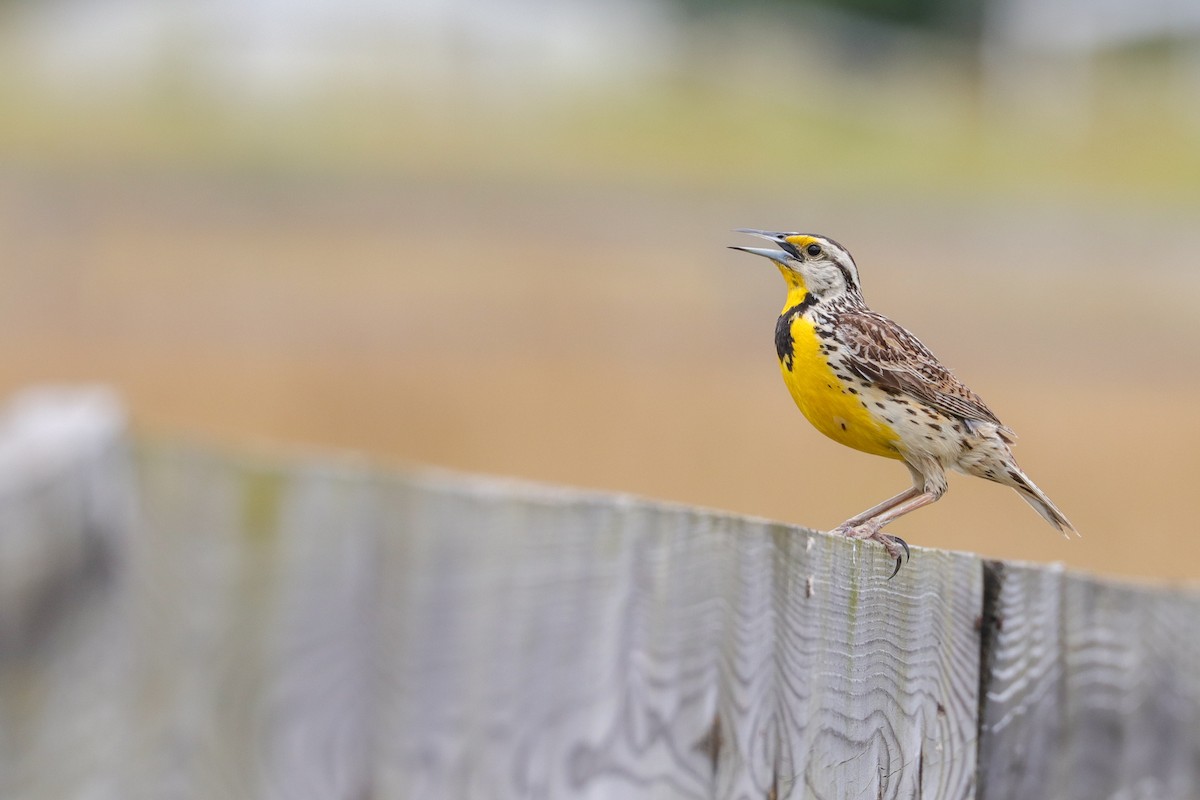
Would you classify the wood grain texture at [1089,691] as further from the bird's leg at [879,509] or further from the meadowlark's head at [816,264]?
the meadowlark's head at [816,264]

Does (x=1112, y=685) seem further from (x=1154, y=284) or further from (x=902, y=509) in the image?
(x=1154, y=284)

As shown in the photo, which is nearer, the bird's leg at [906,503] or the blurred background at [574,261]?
the bird's leg at [906,503]

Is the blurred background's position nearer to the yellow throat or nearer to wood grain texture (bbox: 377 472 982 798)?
the yellow throat

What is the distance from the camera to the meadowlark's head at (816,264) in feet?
12.7

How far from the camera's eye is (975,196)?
19828mm

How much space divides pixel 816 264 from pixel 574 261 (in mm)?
13841

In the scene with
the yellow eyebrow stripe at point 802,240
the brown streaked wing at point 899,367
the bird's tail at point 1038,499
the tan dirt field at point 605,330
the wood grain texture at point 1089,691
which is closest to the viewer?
the wood grain texture at point 1089,691

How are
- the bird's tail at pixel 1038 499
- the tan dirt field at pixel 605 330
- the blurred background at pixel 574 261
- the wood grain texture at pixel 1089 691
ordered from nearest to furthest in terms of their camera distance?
1. the wood grain texture at pixel 1089 691
2. the bird's tail at pixel 1038 499
3. the tan dirt field at pixel 605 330
4. the blurred background at pixel 574 261

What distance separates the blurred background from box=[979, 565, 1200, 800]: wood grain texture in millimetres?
7399

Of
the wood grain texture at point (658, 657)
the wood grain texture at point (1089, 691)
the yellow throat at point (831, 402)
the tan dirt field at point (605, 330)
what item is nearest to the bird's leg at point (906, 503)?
the yellow throat at point (831, 402)

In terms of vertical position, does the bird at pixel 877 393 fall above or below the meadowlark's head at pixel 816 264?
below

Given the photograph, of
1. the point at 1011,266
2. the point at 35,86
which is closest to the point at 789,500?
the point at 1011,266

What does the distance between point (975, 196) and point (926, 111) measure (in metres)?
9.44

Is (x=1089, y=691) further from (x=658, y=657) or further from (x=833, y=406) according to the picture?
(x=833, y=406)
